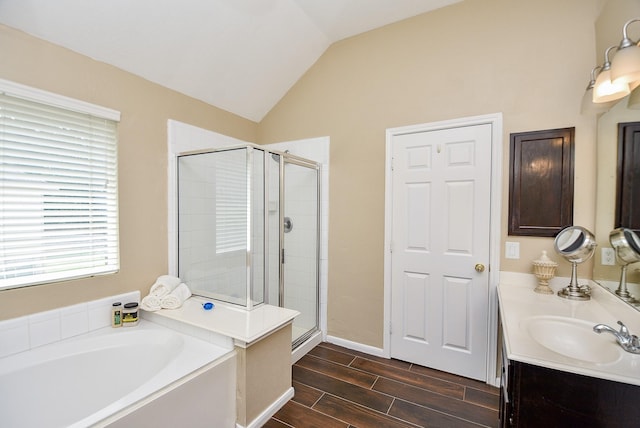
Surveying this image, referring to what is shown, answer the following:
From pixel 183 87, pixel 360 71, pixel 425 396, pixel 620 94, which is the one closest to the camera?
pixel 620 94

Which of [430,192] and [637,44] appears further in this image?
[430,192]

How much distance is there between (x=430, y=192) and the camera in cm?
240

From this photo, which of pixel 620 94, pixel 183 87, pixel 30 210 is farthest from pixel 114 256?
pixel 620 94

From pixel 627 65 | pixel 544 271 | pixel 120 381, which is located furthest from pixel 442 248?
pixel 120 381

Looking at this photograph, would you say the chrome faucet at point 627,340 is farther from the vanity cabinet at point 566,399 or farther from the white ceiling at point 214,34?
the white ceiling at point 214,34

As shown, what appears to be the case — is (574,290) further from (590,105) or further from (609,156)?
(590,105)

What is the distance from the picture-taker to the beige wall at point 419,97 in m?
1.94

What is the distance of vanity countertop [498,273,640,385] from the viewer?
3.22 feet

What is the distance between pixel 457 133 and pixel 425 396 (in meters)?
2.01

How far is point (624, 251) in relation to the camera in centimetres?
150

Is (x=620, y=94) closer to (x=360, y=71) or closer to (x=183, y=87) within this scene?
(x=360, y=71)

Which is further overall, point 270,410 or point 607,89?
point 270,410

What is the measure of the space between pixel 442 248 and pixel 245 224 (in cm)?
161

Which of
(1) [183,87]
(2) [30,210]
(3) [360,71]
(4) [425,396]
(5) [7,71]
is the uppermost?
(3) [360,71]
